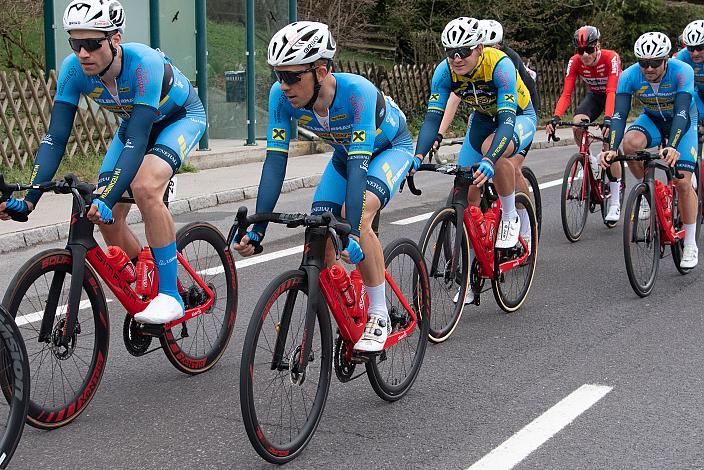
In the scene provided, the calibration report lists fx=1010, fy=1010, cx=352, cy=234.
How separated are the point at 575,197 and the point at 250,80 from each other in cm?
877

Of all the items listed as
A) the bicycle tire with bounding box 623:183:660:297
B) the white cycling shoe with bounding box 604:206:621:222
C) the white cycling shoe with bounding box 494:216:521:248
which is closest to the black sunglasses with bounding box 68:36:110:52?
the white cycling shoe with bounding box 494:216:521:248

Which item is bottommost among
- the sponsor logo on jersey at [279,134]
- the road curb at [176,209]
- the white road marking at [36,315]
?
the road curb at [176,209]

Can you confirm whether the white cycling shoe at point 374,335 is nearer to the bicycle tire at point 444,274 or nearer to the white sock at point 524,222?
the bicycle tire at point 444,274

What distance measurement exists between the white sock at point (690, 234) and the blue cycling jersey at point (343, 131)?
13.8ft

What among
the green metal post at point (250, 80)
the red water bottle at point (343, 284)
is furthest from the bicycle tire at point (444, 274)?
the green metal post at point (250, 80)

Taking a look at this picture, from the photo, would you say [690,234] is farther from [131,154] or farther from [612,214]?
[131,154]

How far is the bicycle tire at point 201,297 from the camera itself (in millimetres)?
5617

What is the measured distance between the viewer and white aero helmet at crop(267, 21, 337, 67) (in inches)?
177

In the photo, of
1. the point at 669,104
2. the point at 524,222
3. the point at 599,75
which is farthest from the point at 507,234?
the point at 599,75

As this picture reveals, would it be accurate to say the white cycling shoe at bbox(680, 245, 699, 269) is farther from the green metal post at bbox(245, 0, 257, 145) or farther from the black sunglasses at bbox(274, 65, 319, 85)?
the green metal post at bbox(245, 0, 257, 145)

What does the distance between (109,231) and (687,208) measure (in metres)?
5.12

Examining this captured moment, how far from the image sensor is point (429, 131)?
6812 mm

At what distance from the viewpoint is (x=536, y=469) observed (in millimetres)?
4352

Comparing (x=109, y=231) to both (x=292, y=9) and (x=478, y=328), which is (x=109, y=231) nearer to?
(x=478, y=328)
